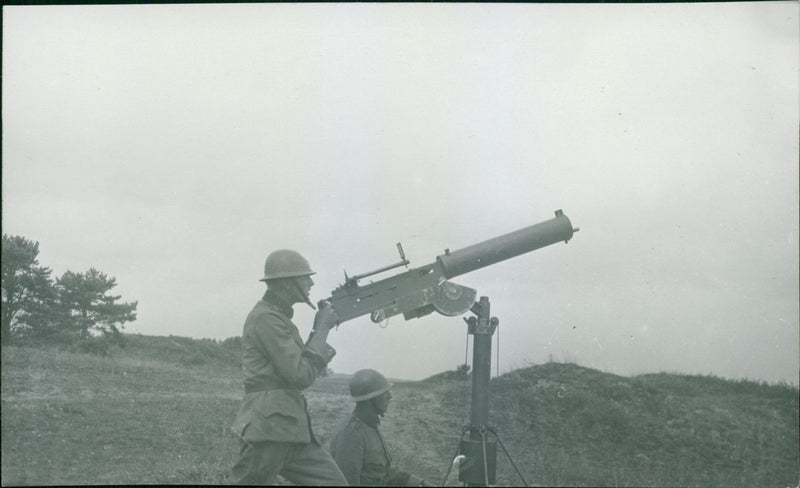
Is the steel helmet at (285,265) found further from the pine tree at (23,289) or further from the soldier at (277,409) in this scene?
the pine tree at (23,289)

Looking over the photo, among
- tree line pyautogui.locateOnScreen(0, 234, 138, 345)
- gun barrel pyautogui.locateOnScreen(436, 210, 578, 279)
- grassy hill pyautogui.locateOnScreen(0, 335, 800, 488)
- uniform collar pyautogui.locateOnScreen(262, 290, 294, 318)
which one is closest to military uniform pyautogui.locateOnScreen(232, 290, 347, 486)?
uniform collar pyautogui.locateOnScreen(262, 290, 294, 318)

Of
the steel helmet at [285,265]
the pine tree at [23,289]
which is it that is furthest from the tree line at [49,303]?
the steel helmet at [285,265]

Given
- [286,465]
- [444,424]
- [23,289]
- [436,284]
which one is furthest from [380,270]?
[23,289]

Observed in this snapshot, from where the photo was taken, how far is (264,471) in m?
5.41

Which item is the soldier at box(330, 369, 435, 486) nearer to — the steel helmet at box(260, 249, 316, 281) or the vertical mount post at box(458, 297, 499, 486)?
the vertical mount post at box(458, 297, 499, 486)

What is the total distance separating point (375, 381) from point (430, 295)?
130cm

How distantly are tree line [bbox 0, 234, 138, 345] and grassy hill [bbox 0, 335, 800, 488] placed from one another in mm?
550

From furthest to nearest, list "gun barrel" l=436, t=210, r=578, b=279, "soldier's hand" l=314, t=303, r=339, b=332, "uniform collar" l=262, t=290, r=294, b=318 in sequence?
"gun barrel" l=436, t=210, r=578, b=279
"soldier's hand" l=314, t=303, r=339, b=332
"uniform collar" l=262, t=290, r=294, b=318

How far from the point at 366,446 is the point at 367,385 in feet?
1.82

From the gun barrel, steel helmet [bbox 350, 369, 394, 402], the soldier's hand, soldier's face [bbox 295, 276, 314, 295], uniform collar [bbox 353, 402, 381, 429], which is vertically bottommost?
uniform collar [bbox 353, 402, 381, 429]

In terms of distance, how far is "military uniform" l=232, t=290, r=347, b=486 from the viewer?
214 inches

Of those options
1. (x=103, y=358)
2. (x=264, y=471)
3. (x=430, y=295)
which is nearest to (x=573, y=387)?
(x=430, y=295)

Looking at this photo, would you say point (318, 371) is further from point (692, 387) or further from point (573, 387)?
point (692, 387)

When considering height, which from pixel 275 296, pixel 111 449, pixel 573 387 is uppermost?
pixel 275 296
